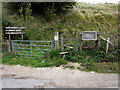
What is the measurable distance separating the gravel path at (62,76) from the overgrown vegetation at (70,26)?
0.54m

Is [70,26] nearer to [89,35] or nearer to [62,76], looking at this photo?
[89,35]

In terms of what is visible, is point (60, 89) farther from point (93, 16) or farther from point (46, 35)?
point (93, 16)

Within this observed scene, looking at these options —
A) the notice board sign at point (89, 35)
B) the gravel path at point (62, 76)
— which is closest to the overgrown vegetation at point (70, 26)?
the gravel path at point (62, 76)

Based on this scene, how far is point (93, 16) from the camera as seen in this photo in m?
14.5

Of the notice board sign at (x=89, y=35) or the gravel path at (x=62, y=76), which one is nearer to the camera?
the gravel path at (x=62, y=76)

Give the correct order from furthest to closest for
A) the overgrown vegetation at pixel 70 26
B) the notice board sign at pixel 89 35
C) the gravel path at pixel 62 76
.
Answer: the notice board sign at pixel 89 35 < the overgrown vegetation at pixel 70 26 < the gravel path at pixel 62 76

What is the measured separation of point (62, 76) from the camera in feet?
21.3

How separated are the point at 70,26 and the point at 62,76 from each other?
742 cm

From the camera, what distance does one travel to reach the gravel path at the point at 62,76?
18.4ft

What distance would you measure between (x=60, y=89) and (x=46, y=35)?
24.1 feet

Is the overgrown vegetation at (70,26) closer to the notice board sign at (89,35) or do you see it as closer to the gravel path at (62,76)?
the gravel path at (62,76)

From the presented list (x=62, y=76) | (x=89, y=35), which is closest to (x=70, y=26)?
(x=89, y=35)

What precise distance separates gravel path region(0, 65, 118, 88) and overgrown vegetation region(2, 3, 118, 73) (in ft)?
1.77

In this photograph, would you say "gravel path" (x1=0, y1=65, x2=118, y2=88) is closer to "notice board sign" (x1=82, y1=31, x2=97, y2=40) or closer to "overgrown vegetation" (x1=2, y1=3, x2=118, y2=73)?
"overgrown vegetation" (x1=2, y1=3, x2=118, y2=73)
